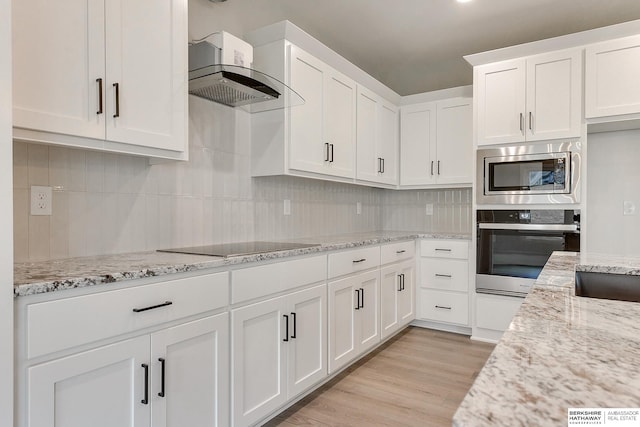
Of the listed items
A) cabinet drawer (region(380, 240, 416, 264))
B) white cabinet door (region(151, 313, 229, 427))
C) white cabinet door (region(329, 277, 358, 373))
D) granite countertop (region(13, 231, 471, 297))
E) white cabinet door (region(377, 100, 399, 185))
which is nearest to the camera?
granite countertop (region(13, 231, 471, 297))

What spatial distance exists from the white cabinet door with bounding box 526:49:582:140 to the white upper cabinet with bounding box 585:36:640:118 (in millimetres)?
71

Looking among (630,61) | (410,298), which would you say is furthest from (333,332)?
(630,61)

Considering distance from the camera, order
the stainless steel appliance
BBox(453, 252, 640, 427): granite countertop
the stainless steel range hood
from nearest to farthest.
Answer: BBox(453, 252, 640, 427): granite countertop → the stainless steel range hood → the stainless steel appliance

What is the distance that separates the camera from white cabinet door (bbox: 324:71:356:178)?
294cm

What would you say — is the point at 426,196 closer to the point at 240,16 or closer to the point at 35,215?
the point at 240,16

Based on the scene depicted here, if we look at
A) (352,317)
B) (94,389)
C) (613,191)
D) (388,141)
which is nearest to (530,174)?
(613,191)

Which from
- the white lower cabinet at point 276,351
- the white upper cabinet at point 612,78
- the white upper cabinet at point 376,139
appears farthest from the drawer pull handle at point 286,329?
A: the white upper cabinet at point 612,78

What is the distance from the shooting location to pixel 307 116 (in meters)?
2.71

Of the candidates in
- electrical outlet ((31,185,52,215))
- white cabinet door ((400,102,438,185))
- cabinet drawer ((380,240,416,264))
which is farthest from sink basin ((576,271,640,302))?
white cabinet door ((400,102,438,185))

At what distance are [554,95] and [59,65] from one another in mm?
3215

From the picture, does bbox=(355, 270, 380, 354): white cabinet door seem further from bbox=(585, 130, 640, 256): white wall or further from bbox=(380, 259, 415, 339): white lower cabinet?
bbox=(585, 130, 640, 256): white wall

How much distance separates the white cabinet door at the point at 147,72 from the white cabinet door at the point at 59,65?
5 centimetres

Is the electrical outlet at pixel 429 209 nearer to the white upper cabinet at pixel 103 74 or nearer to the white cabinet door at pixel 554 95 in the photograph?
the white cabinet door at pixel 554 95

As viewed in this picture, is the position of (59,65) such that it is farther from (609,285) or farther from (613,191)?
(613,191)
